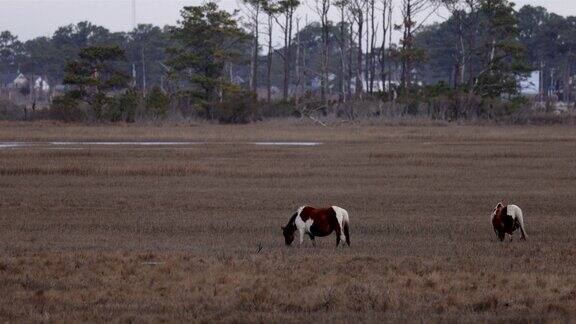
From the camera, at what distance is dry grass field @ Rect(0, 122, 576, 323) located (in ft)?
34.9

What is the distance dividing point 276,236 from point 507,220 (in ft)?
12.7

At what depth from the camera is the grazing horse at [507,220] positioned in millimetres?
16078

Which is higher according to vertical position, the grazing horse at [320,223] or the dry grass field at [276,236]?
the grazing horse at [320,223]

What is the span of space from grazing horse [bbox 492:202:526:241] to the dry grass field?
233 mm

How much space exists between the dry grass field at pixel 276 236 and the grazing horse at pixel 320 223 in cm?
35

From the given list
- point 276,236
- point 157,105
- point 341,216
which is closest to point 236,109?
point 157,105

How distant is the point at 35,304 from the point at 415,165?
23404 mm

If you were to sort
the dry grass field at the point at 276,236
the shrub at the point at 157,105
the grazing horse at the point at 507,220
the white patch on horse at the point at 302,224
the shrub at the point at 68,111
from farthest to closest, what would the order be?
the shrub at the point at 157,105, the shrub at the point at 68,111, the grazing horse at the point at 507,220, the white patch on horse at the point at 302,224, the dry grass field at the point at 276,236

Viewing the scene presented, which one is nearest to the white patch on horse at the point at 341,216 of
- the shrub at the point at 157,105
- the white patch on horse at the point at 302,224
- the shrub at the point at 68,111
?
the white patch on horse at the point at 302,224

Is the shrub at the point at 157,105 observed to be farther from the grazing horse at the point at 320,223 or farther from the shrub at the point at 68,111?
the grazing horse at the point at 320,223

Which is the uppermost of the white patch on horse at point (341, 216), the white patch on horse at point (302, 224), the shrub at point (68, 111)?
the shrub at point (68, 111)

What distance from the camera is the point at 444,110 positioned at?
2466 inches

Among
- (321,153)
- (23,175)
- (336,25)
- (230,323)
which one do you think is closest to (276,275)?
(230,323)

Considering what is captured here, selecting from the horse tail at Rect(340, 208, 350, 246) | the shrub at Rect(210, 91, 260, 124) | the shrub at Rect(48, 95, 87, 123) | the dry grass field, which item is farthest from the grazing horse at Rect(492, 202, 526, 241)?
the shrub at Rect(48, 95, 87, 123)
